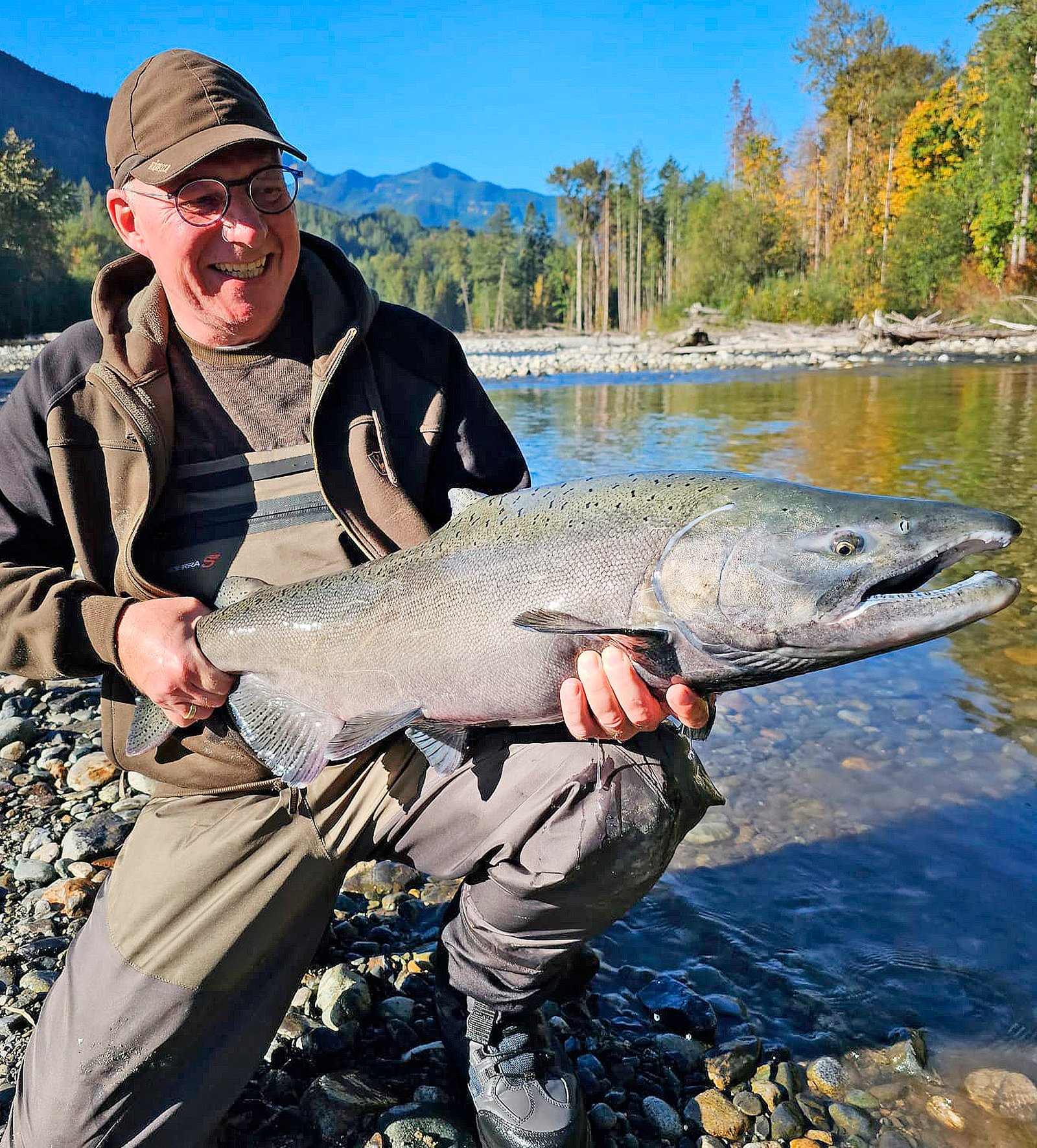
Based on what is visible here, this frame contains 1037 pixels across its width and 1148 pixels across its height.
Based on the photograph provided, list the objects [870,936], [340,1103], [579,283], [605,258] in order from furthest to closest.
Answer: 1. [579,283]
2. [605,258]
3. [870,936]
4. [340,1103]

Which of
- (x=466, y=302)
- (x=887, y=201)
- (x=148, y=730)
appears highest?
(x=887, y=201)

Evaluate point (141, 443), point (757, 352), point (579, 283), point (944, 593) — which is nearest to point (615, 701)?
point (944, 593)

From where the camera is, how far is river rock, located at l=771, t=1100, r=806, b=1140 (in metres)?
2.38

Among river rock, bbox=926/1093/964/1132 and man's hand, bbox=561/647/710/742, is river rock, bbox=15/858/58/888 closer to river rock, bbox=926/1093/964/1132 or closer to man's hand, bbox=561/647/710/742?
man's hand, bbox=561/647/710/742

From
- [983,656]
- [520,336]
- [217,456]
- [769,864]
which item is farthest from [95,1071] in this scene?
[520,336]

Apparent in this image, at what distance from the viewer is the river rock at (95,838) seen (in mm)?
3535

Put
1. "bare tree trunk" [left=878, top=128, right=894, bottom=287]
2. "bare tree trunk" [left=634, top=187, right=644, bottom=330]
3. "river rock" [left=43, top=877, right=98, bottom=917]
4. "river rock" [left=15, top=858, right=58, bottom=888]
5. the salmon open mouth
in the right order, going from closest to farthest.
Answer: the salmon open mouth → "river rock" [left=43, top=877, right=98, bottom=917] → "river rock" [left=15, top=858, right=58, bottom=888] → "bare tree trunk" [left=878, top=128, right=894, bottom=287] → "bare tree trunk" [left=634, top=187, right=644, bottom=330]

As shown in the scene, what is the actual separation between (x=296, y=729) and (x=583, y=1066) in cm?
126

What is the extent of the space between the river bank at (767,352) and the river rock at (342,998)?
28986mm

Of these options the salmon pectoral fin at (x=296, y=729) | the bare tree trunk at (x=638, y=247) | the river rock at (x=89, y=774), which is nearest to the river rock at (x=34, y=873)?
the river rock at (x=89, y=774)

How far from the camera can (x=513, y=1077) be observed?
2336mm

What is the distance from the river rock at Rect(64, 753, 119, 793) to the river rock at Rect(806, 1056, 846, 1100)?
320 centimetres

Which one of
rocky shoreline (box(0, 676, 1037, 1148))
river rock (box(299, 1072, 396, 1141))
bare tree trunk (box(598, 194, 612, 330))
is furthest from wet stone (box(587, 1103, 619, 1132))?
bare tree trunk (box(598, 194, 612, 330))

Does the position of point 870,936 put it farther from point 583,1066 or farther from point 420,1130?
point 420,1130
